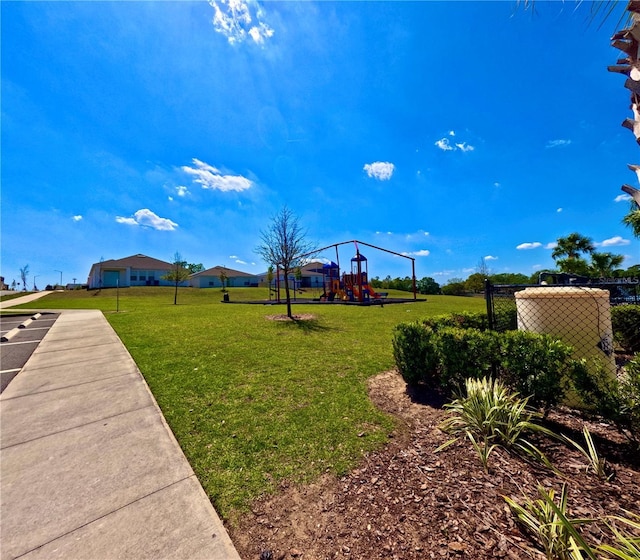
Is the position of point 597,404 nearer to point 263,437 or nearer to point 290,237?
point 263,437

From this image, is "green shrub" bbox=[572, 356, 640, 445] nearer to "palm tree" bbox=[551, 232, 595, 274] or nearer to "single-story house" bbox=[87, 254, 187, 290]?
"palm tree" bbox=[551, 232, 595, 274]

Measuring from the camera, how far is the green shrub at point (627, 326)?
6.21 meters

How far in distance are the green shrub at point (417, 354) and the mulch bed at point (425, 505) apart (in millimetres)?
1501

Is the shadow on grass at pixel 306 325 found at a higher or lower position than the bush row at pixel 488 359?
lower

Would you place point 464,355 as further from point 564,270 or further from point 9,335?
point 564,270

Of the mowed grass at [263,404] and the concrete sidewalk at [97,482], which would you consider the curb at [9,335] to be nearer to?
the mowed grass at [263,404]

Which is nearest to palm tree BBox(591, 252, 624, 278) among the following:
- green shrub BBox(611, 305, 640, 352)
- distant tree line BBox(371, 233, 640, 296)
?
distant tree line BBox(371, 233, 640, 296)

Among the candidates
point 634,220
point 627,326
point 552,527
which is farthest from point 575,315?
point 634,220

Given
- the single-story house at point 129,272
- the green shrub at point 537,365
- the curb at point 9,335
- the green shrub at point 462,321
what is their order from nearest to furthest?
the green shrub at point 537,365 < the green shrub at point 462,321 < the curb at point 9,335 < the single-story house at point 129,272

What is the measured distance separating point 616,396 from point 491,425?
44.3 inches

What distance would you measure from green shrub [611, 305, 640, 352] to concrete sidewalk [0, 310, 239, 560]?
9185 mm

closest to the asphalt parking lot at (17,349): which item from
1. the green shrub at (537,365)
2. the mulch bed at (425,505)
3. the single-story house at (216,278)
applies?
the mulch bed at (425,505)

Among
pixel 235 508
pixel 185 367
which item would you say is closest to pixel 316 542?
pixel 235 508

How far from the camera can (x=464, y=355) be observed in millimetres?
3691
